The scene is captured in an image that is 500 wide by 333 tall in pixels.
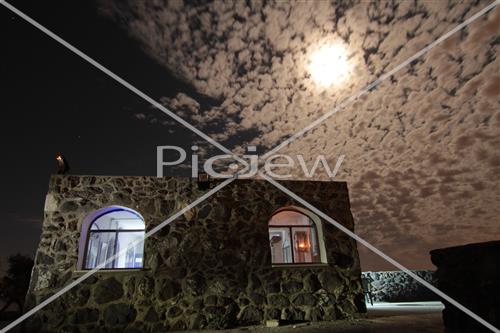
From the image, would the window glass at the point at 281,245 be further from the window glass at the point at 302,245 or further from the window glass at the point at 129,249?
the window glass at the point at 129,249

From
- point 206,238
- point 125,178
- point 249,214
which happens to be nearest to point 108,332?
point 206,238

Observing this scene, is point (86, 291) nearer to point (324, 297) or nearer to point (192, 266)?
point (192, 266)

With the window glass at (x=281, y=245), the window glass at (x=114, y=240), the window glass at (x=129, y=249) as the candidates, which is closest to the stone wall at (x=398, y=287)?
the window glass at (x=281, y=245)

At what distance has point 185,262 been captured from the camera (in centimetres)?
706

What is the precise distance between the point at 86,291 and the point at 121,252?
317cm

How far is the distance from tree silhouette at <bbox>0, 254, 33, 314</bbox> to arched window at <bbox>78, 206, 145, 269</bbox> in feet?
25.7

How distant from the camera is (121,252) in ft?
31.6

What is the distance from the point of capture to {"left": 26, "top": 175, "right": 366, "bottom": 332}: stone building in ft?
21.3

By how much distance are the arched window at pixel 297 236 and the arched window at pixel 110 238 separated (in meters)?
4.13

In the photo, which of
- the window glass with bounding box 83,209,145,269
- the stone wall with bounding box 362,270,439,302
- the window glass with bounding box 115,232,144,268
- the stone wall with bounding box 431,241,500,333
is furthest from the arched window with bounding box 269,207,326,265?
the stone wall with bounding box 362,270,439,302

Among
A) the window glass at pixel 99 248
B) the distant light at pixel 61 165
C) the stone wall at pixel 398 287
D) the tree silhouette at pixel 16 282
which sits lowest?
the stone wall at pixel 398 287

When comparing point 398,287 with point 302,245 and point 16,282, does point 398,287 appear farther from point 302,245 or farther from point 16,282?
point 16,282

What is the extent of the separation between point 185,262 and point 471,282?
5654mm

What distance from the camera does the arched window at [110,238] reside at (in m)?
7.22
